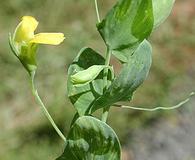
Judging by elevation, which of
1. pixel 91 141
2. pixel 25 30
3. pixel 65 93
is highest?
pixel 25 30

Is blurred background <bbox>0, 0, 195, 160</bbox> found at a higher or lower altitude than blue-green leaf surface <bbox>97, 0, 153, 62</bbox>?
lower

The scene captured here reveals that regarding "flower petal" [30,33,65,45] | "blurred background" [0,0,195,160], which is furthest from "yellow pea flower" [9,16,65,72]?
"blurred background" [0,0,195,160]

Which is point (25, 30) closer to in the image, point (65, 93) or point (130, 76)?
point (130, 76)

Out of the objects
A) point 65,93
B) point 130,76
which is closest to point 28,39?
point 130,76

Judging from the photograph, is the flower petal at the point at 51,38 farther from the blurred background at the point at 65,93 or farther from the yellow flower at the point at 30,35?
the blurred background at the point at 65,93

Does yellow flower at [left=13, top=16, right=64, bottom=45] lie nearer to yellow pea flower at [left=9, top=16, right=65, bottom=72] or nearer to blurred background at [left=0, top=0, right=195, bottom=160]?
yellow pea flower at [left=9, top=16, right=65, bottom=72]

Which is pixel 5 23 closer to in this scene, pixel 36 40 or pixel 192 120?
pixel 192 120

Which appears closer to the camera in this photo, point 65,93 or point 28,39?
point 28,39
